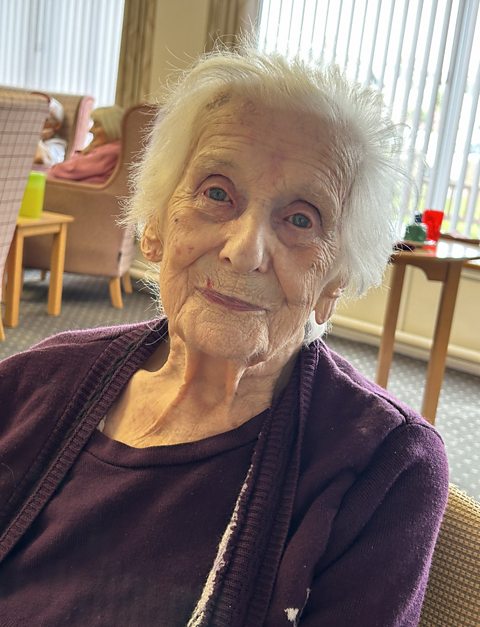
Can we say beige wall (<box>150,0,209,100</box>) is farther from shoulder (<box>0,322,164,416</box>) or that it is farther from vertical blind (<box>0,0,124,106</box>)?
shoulder (<box>0,322,164,416</box>)

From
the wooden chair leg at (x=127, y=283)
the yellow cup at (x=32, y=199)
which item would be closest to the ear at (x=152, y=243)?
the yellow cup at (x=32, y=199)

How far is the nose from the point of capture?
3.18 ft

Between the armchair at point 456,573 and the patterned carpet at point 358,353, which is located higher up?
the armchair at point 456,573

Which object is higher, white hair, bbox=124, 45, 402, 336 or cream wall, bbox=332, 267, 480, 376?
white hair, bbox=124, 45, 402, 336

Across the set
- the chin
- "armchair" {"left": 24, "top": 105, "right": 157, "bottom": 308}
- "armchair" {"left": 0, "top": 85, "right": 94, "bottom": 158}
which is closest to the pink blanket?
"armchair" {"left": 24, "top": 105, "right": 157, "bottom": 308}

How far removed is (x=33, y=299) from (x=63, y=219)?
0.70 meters

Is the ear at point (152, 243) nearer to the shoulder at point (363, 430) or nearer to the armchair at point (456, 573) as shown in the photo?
the shoulder at point (363, 430)

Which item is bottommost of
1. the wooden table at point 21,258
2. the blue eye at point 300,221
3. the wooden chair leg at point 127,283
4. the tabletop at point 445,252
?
the wooden chair leg at point 127,283

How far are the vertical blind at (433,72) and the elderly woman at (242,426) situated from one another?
3.53m

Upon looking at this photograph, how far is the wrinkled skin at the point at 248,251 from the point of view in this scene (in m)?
0.99

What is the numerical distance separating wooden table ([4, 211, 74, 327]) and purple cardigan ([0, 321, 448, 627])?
329 cm

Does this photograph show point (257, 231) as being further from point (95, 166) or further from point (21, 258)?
point (95, 166)

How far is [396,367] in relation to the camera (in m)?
4.53

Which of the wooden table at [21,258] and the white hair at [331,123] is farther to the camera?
the wooden table at [21,258]
